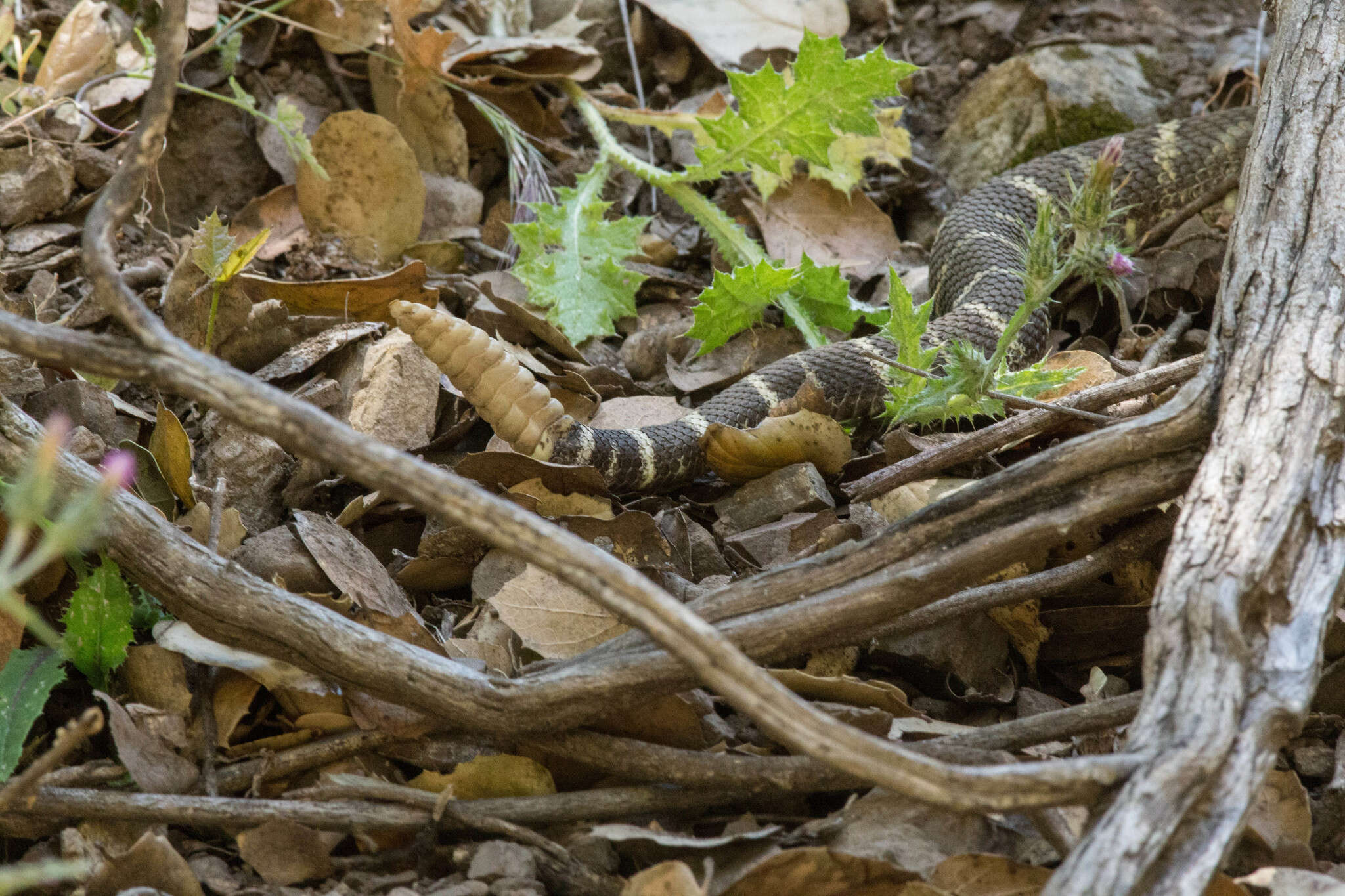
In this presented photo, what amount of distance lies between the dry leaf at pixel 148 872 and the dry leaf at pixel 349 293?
1613 millimetres

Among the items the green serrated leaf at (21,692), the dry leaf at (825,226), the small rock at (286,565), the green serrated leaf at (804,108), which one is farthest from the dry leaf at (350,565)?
the dry leaf at (825,226)

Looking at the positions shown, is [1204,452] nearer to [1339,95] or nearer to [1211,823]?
[1211,823]

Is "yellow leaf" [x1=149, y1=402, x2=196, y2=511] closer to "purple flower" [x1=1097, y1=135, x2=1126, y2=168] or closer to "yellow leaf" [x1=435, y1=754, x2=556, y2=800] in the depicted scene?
"yellow leaf" [x1=435, y1=754, x2=556, y2=800]

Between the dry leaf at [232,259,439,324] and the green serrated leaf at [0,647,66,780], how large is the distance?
4.12 ft

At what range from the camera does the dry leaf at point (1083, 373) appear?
2.85 meters

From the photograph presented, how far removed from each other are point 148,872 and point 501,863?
55cm

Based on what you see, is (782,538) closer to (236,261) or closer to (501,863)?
(501,863)

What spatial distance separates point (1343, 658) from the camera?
2.17 metres

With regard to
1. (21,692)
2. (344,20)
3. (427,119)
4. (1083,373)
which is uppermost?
(344,20)

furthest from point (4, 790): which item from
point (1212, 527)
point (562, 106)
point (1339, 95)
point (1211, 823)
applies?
point (562, 106)

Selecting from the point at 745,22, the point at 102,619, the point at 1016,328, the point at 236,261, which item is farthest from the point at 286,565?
the point at 745,22

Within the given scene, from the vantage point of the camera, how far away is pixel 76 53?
136 inches

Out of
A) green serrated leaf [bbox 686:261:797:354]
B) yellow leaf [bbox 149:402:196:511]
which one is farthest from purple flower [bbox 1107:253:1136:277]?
yellow leaf [bbox 149:402:196:511]

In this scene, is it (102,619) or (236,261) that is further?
(236,261)
